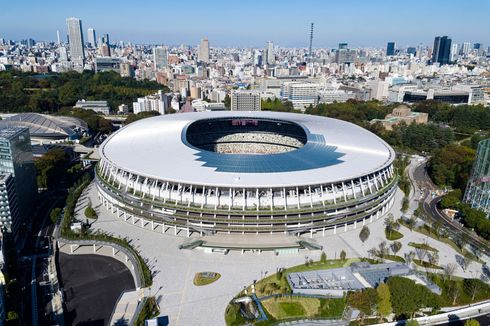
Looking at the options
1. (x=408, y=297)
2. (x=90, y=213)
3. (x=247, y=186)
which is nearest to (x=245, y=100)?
(x=90, y=213)

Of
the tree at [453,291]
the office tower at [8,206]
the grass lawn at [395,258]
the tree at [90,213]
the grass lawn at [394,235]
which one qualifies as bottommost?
the tree at [453,291]

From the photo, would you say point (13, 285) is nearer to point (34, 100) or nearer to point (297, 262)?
point (297, 262)

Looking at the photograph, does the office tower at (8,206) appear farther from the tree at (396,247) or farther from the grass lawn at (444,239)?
the grass lawn at (444,239)

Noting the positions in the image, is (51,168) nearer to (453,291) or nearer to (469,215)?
(453,291)

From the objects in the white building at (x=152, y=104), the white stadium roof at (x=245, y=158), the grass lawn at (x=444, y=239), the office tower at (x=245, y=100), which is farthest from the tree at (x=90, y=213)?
the office tower at (x=245, y=100)

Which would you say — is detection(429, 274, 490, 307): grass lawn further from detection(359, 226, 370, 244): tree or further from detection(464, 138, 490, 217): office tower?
detection(464, 138, 490, 217): office tower

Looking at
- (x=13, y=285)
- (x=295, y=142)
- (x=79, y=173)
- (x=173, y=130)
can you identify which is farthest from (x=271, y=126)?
(x=13, y=285)

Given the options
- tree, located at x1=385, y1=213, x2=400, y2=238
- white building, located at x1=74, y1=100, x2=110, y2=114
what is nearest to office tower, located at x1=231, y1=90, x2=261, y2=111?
white building, located at x1=74, y1=100, x2=110, y2=114
